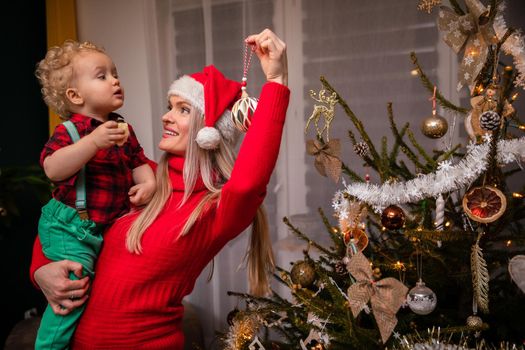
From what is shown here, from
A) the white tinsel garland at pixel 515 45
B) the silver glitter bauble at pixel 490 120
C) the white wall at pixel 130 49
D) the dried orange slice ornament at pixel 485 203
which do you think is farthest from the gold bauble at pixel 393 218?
the white wall at pixel 130 49

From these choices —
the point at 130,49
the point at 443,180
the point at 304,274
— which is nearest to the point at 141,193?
the point at 304,274

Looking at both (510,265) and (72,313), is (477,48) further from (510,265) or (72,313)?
(72,313)

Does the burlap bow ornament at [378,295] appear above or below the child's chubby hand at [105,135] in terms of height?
below

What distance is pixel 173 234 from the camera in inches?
44.9

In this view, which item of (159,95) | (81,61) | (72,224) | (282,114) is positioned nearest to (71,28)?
(159,95)

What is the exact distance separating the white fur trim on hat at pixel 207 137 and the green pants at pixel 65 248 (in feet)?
1.17

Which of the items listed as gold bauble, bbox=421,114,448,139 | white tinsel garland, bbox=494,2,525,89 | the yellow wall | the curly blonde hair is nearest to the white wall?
the yellow wall

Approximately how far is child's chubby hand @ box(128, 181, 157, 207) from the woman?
19 millimetres

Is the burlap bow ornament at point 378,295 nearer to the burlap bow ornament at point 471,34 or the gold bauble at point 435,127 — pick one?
the gold bauble at point 435,127

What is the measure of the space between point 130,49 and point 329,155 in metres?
1.73

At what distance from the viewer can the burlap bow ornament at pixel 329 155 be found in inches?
46.2

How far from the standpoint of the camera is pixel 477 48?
96cm

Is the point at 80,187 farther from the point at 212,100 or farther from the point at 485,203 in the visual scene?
the point at 485,203

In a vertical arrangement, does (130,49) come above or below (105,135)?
above
